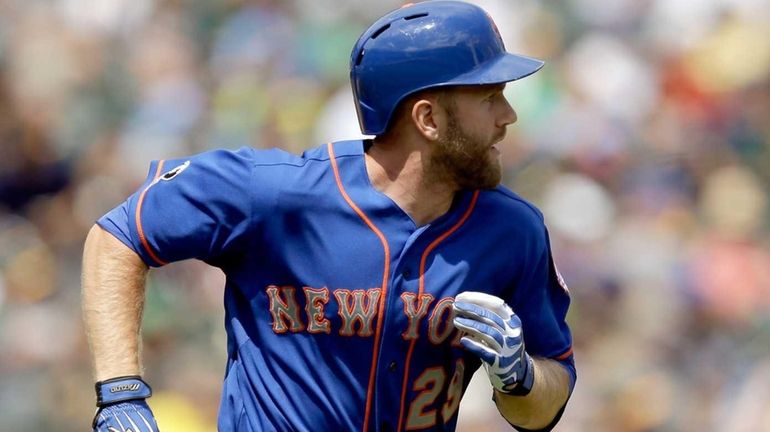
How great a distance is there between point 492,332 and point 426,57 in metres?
0.74

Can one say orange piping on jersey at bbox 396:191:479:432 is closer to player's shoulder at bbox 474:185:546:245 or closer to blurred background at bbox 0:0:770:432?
player's shoulder at bbox 474:185:546:245

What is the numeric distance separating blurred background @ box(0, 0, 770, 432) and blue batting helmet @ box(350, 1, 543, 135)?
3.10 metres

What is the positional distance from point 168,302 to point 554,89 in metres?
2.61

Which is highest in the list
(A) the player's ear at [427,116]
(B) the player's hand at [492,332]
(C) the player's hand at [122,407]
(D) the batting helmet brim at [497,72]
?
(D) the batting helmet brim at [497,72]

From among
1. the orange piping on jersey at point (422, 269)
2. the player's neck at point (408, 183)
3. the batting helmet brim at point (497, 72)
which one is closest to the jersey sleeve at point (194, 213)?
the player's neck at point (408, 183)

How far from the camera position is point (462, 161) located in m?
3.59

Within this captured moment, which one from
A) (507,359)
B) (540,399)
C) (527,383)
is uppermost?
(507,359)

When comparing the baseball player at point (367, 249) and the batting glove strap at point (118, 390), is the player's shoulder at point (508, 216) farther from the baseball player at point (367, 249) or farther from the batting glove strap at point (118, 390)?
the batting glove strap at point (118, 390)

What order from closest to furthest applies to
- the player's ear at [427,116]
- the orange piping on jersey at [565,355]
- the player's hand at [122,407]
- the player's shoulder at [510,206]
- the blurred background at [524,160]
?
the player's hand at [122,407], the player's ear at [427,116], the player's shoulder at [510,206], the orange piping on jersey at [565,355], the blurred background at [524,160]

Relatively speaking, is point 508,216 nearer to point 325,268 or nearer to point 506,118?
point 506,118

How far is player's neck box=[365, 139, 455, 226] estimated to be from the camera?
3650 millimetres

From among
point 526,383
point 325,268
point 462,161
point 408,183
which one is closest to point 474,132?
point 462,161

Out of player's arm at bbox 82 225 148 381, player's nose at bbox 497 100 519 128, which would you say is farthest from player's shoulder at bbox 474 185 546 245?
player's arm at bbox 82 225 148 381

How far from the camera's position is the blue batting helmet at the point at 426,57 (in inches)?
139
